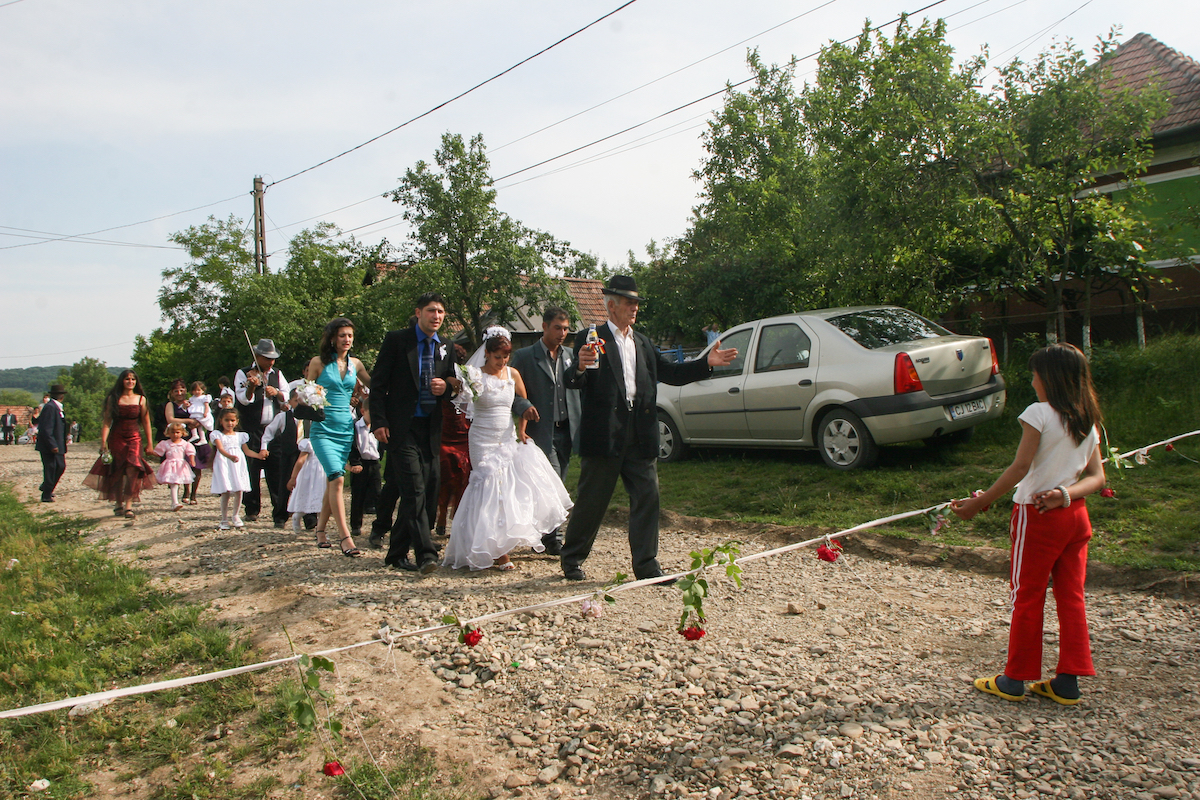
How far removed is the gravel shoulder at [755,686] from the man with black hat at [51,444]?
8.56m

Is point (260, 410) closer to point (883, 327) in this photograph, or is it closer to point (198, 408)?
point (198, 408)

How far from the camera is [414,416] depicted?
6.43 meters

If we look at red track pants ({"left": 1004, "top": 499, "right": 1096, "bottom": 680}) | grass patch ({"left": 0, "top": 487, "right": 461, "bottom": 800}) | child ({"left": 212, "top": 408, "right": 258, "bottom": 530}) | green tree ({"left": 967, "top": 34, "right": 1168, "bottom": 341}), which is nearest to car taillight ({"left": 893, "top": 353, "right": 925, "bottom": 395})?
green tree ({"left": 967, "top": 34, "right": 1168, "bottom": 341})

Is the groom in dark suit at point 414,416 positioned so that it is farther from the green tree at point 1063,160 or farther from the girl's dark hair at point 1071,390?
the green tree at point 1063,160

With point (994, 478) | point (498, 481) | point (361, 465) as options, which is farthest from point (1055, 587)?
point (361, 465)

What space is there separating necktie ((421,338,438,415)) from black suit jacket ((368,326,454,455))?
0.12 feet

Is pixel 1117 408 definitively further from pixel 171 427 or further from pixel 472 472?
pixel 171 427

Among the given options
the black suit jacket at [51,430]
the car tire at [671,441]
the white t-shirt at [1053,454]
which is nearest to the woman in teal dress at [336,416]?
the car tire at [671,441]

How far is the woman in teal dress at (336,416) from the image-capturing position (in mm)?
Result: 7008

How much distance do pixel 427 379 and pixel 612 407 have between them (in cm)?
179

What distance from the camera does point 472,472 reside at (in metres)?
6.49

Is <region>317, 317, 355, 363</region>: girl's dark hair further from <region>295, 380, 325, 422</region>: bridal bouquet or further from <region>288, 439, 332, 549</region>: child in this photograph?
<region>288, 439, 332, 549</region>: child

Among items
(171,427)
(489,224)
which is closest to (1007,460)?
(171,427)

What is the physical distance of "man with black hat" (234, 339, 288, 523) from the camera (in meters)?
9.29
